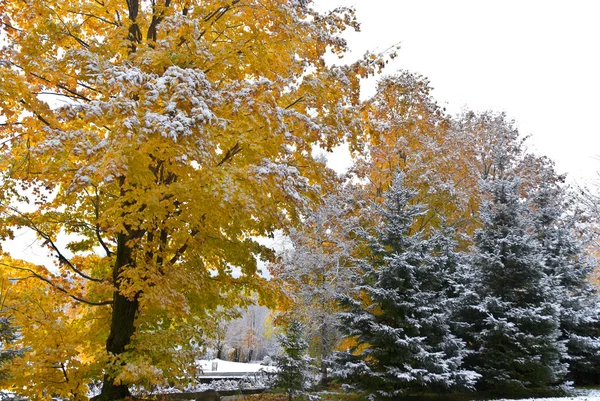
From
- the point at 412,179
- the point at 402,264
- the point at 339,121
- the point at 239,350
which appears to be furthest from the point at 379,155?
the point at 239,350

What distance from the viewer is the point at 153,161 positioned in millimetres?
4984

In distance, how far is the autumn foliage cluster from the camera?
4586 mm

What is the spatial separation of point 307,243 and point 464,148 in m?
8.21

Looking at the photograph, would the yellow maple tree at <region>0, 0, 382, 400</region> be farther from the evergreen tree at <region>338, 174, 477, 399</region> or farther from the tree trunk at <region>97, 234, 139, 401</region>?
the evergreen tree at <region>338, 174, 477, 399</region>

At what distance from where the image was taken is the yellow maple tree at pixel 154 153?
4531mm

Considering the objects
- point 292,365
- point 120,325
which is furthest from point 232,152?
point 292,365

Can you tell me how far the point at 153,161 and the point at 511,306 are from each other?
40.0 feet

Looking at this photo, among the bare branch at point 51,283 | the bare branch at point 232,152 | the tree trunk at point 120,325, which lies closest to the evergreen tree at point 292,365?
the tree trunk at point 120,325

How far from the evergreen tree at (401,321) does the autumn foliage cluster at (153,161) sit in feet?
16.2

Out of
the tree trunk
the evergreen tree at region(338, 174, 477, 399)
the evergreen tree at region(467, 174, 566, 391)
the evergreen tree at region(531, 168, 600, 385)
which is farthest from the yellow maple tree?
the evergreen tree at region(531, 168, 600, 385)

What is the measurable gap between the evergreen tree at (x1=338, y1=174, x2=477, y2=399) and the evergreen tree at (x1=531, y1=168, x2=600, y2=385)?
14.8 feet

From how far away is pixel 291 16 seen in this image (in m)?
6.59

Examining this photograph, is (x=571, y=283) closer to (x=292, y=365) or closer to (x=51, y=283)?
(x=292, y=365)

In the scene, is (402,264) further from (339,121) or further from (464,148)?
(464,148)
